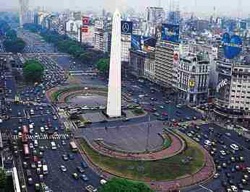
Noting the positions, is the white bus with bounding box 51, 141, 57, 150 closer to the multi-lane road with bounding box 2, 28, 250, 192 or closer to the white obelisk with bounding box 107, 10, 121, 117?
the multi-lane road with bounding box 2, 28, 250, 192

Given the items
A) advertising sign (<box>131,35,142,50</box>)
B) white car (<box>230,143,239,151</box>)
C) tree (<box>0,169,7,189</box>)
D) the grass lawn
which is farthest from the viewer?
advertising sign (<box>131,35,142,50</box>)

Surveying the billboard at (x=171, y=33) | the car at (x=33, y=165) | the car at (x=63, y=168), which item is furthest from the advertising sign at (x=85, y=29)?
the car at (x=63, y=168)

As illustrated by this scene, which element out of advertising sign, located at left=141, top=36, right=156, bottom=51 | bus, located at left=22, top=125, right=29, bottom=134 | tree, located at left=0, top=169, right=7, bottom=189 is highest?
advertising sign, located at left=141, top=36, right=156, bottom=51

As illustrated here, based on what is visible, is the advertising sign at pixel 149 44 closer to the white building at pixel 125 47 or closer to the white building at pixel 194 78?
the white building at pixel 125 47

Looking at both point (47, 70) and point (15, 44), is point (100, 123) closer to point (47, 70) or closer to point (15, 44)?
point (47, 70)

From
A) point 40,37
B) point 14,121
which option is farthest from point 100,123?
point 40,37

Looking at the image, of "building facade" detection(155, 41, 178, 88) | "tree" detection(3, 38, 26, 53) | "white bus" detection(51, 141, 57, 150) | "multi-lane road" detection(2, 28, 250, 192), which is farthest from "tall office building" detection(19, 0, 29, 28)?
"white bus" detection(51, 141, 57, 150)
